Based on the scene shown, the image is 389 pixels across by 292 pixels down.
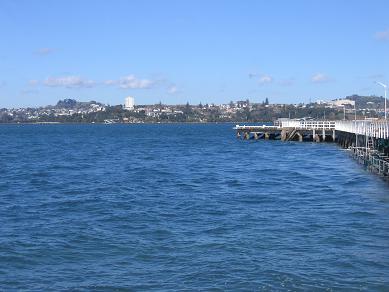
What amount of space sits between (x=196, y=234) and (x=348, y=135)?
5031 centimetres

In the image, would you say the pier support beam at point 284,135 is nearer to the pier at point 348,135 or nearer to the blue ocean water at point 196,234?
the pier at point 348,135

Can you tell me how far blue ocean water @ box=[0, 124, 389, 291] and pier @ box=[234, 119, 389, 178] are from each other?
243 cm

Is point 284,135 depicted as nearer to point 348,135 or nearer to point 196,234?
point 348,135

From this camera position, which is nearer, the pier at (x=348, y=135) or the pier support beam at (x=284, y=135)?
the pier at (x=348, y=135)

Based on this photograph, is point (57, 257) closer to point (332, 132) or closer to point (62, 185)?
point (62, 185)

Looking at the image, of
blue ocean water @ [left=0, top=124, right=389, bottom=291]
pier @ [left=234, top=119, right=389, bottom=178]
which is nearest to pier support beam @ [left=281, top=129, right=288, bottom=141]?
pier @ [left=234, top=119, right=389, bottom=178]

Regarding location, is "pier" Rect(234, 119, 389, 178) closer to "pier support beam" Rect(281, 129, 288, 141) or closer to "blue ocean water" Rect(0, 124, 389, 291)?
"pier support beam" Rect(281, 129, 288, 141)

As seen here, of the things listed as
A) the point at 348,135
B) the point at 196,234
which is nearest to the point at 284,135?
the point at 348,135

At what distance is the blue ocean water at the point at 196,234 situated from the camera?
16188 millimetres

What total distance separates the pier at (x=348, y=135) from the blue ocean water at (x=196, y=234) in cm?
243

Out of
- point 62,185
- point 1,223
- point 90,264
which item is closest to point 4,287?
point 90,264

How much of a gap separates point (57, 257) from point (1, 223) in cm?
634

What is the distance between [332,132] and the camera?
85.0 m

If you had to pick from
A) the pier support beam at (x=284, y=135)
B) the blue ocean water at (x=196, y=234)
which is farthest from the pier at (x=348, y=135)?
the blue ocean water at (x=196, y=234)
